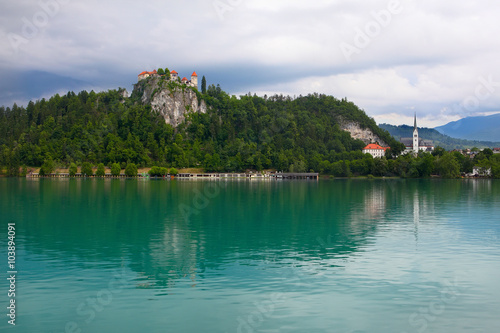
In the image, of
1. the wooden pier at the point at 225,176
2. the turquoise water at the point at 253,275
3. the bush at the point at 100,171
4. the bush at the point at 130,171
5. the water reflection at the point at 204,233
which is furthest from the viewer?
the wooden pier at the point at 225,176

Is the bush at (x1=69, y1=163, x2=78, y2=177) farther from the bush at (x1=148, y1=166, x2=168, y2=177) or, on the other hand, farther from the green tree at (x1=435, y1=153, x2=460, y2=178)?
the green tree at (x1=435, y1=153, x2=460, y2=178)

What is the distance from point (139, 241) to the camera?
3052 centimetres

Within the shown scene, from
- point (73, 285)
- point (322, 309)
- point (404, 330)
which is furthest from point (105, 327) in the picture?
point (404, 330)

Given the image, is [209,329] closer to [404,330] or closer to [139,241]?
[404,330]

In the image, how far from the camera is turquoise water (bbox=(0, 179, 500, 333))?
16.1m

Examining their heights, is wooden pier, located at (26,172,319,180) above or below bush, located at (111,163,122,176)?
below

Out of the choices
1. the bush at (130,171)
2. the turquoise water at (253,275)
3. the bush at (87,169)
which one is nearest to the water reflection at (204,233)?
the turquoise water at (253,275)

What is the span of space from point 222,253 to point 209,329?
11509mm

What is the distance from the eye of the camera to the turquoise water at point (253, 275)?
634 inches

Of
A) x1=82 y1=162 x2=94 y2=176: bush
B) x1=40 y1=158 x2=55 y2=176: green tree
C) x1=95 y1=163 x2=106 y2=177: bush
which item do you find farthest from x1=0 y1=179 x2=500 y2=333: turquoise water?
x1=40 y1=158 x2=55 y2=176: green tree

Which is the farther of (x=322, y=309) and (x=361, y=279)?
(x=361, y=279)

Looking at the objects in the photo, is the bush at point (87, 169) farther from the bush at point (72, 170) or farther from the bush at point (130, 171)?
the bush at point (130, 171)

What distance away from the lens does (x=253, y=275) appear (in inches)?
853

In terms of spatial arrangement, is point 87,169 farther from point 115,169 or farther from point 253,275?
point 253,275
